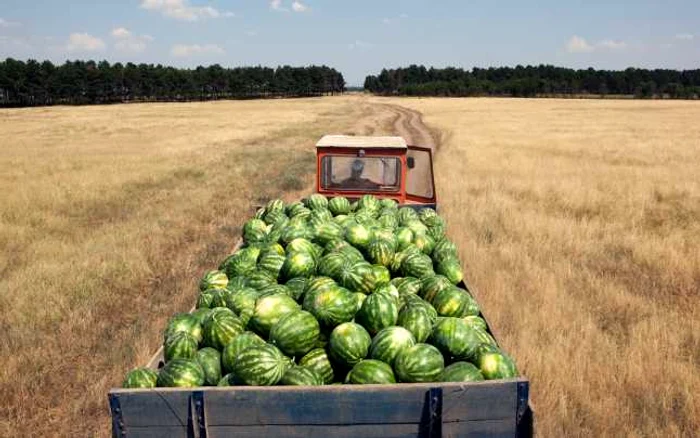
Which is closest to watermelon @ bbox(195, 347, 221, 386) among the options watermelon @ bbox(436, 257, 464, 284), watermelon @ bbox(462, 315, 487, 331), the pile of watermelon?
the pile of watermelon

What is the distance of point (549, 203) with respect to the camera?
1336cm

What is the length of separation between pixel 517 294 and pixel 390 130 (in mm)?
27199

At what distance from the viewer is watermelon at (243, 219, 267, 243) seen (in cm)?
581

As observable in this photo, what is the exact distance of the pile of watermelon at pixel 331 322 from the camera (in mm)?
3230

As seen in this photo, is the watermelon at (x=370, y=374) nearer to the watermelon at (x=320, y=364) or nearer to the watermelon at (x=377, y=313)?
the watermelon at (x=320, y=364)

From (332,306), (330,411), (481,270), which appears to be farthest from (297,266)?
(481,270)

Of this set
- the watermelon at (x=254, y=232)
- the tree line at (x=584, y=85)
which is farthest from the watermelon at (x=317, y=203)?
the tree line at (x=584, y=85)

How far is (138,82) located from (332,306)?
120838mm

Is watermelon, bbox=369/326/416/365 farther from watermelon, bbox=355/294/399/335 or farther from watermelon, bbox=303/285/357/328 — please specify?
watermelon, bbox=303/285/357/328

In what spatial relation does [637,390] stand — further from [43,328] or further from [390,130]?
[390,130]

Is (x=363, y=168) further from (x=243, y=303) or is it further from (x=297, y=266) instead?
(x=243, y=303)

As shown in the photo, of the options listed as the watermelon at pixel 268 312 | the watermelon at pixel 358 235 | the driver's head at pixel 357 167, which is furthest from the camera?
the driver's head at pixel 357 167

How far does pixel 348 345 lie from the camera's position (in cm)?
339

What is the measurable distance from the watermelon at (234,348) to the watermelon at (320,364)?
313mm
